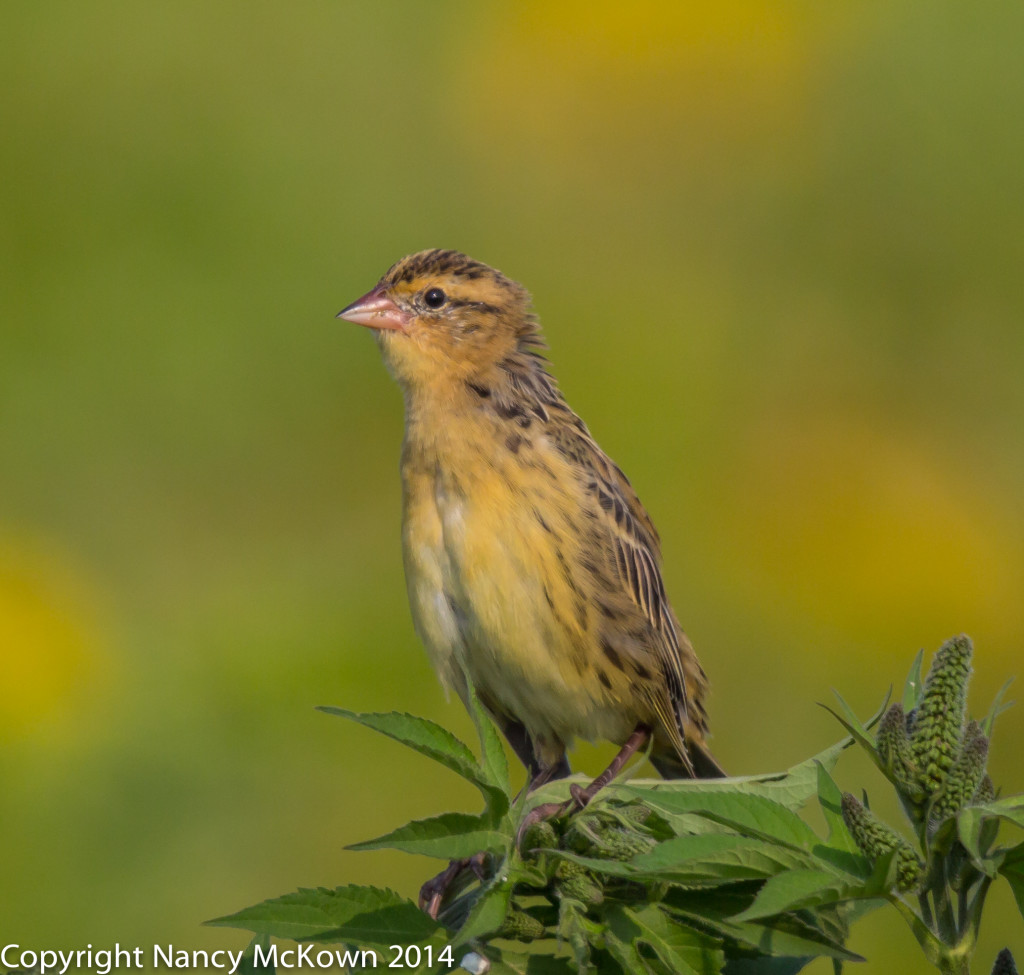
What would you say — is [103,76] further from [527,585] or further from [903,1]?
[527,585]

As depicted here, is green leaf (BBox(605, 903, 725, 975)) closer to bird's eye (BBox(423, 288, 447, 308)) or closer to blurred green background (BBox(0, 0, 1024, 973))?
bird's eye (BBox(423, 288, 447, 308))

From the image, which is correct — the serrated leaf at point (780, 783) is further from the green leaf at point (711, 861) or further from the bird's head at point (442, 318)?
the bird's head at point (442, 318)

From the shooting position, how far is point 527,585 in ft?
12.9

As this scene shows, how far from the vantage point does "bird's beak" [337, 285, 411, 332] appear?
4.45 meters

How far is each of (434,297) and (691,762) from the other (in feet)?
5.20

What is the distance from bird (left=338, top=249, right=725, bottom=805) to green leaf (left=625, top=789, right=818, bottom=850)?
71.5 inches

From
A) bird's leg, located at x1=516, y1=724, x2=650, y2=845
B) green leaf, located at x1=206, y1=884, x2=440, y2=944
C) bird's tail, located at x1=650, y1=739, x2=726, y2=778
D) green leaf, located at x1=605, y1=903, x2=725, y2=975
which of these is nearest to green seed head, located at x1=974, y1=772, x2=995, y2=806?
green leaf, located at x1=605, y1=903, x2=725, y2=975

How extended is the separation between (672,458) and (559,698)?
3.77 metres

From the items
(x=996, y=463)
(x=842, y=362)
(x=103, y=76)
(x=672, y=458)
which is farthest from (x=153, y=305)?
(x=996, y=463)

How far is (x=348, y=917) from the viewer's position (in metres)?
2.00

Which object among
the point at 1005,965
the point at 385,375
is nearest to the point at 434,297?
the point at 1005,965

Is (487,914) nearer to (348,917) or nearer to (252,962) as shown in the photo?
(348,917)

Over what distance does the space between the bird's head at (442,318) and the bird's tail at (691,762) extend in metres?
1.26

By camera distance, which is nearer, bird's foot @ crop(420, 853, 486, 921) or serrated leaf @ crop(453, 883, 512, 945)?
serrated leaf @ crop(453, 883, 512, 945)
